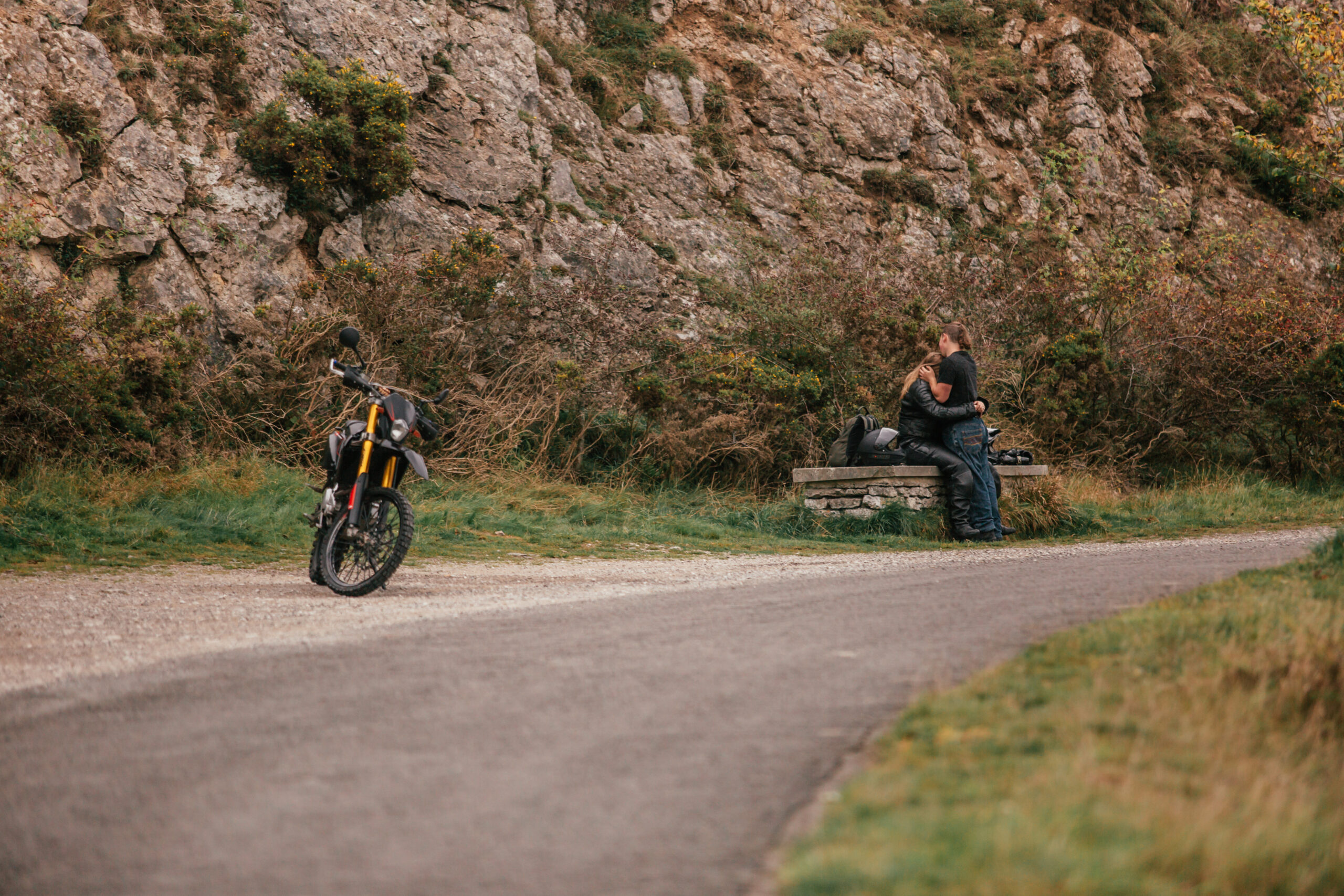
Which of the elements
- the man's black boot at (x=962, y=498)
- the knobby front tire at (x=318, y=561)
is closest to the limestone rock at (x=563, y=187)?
the man's black boot at (x=962, y=498)

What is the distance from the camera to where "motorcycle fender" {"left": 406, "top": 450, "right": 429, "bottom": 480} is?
314 inches

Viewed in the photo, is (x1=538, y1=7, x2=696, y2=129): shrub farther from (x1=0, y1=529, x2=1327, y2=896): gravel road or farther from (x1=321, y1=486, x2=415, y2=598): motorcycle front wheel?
(x1=0, y1=529, x2=1327, y2=896): gravel road

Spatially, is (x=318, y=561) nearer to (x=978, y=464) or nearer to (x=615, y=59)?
(x=978, y=464)

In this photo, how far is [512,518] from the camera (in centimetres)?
1324

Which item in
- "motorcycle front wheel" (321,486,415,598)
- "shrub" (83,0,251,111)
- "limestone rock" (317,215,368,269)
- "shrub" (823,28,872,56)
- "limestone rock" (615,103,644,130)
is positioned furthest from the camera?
"shrub" (823,28,872,56)

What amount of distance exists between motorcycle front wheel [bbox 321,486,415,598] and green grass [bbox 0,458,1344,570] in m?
2.22

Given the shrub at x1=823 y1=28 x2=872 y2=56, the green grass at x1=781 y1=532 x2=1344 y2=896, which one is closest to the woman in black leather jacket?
the green grass at x1=781 y1=532 x2=1344 y2=896

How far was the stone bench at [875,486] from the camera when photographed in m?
12.6

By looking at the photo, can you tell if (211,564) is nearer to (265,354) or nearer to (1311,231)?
(265,354)

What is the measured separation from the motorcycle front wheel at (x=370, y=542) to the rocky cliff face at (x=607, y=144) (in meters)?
7.94

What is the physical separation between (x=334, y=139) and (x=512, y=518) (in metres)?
8.90

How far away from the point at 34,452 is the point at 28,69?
7841 mm

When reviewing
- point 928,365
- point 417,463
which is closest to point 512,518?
point 928,365

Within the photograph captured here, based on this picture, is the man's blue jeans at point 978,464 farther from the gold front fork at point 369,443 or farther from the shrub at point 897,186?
the shrub at point 897,186
